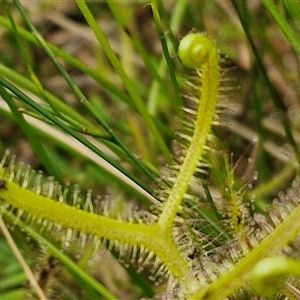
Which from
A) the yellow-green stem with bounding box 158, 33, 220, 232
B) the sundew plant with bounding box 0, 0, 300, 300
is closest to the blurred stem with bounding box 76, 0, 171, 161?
the sundew plant with bounding box 0, 0, 300, 300

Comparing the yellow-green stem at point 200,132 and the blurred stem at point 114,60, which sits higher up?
the blurred stem at point 114,60

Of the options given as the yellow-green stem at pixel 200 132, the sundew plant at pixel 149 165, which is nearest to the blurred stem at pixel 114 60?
the sundew plant at pixel 149 165

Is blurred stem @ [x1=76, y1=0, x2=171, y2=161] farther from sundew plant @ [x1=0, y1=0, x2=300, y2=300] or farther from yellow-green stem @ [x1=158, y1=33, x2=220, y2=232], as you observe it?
yellow-green stem @ [x1=158, y1=33, x2=220, y2=232]

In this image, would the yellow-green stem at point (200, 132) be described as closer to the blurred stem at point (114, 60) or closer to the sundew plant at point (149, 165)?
the sundew plant at point (149, 165)

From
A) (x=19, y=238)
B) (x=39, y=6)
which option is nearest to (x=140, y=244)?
(x=19, y=238)

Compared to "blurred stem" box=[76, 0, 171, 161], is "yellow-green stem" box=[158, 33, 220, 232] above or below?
below

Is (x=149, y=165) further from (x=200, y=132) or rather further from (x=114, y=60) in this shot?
(x=200, y=132)

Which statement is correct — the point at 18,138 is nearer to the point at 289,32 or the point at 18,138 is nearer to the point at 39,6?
the point at 39,6

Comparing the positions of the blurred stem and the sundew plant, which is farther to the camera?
the blurred stem
